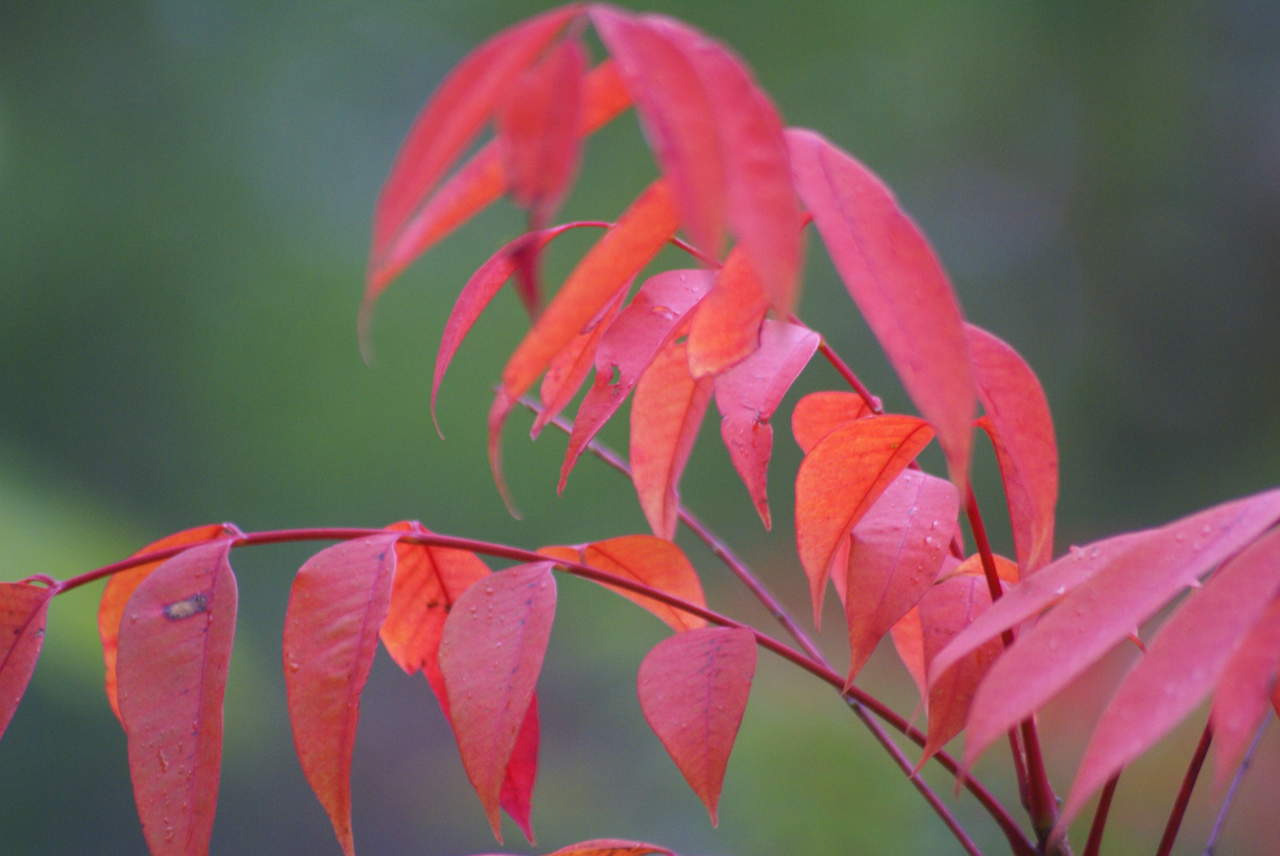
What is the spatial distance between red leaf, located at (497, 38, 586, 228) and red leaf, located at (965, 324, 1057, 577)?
Result: 13cm

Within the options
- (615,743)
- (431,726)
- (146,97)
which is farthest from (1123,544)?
(146,97)

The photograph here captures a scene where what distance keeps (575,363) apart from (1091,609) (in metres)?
0.15

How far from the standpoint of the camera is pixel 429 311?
1.88 meters

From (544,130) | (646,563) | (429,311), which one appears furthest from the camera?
(429,311)

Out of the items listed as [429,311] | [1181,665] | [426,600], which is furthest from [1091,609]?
[429,311]

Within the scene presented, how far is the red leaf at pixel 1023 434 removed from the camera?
232mm

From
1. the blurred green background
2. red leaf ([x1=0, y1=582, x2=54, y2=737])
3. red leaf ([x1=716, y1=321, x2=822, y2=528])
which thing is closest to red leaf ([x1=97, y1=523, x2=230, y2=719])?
red leaf ([x1=0, y1=582, x2=54, y2=737])

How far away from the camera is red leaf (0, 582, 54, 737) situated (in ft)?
0.90

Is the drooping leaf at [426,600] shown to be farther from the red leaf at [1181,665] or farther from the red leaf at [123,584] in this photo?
the red leaf at [1181,665]

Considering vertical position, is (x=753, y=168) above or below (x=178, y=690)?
above

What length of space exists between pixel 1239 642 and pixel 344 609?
204 millimetres

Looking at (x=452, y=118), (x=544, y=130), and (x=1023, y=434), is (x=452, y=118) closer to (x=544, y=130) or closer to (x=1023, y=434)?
(x=544, y=130)

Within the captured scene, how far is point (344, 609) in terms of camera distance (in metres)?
0.27

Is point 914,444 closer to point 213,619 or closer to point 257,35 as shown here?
point 213,619
